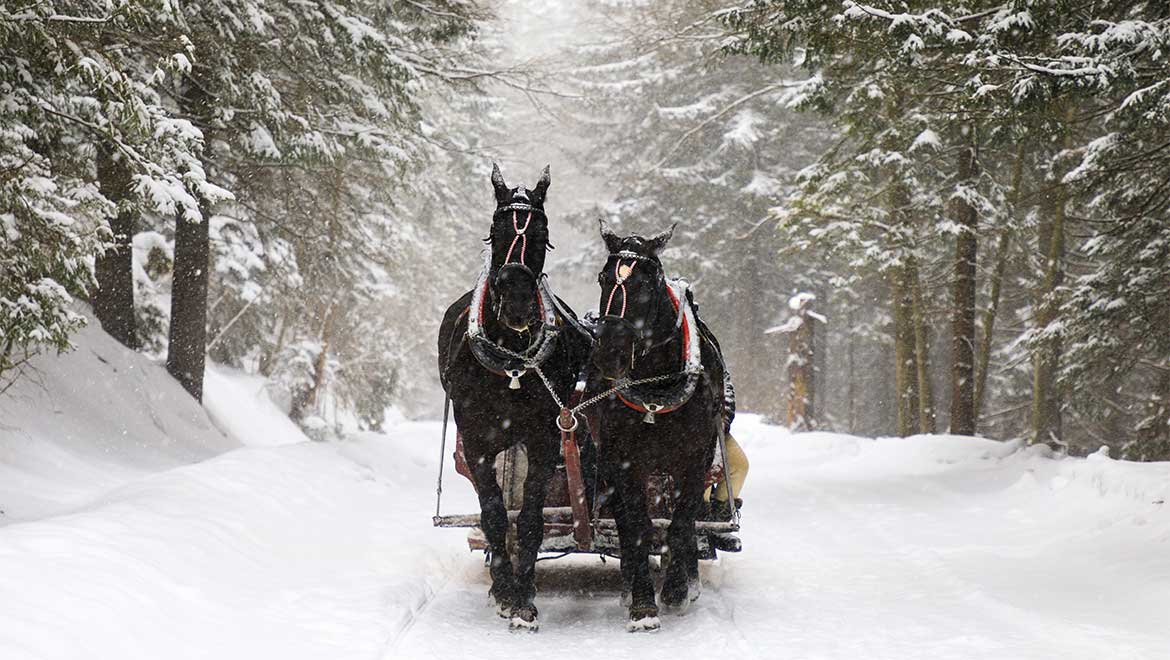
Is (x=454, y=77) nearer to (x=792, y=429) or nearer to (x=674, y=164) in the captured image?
(x=792, y=429)

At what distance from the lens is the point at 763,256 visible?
30547 millimetres

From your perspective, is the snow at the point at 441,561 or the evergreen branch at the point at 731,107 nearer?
the snow at the point at 441,561

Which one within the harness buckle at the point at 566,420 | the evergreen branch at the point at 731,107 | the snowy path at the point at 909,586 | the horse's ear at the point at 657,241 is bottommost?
the snowy path at the point at 909,586

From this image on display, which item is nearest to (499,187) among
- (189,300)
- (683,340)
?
(683,340)

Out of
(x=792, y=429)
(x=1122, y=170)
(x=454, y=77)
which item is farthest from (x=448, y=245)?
(x=1122, y=170)

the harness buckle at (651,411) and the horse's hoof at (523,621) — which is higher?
the harness buckle at (651,411)

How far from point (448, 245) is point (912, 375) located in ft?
75.4

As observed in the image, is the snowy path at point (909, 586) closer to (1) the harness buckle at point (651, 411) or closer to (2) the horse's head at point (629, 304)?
(1) the harness buckle at point (651, 411)

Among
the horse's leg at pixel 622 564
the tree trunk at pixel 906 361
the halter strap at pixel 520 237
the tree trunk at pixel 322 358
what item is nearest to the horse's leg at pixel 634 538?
the horse's leg at pixel 622 564

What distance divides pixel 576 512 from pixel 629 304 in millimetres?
1503

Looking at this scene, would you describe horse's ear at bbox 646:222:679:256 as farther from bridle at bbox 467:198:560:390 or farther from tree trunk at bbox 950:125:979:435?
tree trunk at bbox 950:125:979:435

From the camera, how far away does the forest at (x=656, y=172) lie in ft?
24.9

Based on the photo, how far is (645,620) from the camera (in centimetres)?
562

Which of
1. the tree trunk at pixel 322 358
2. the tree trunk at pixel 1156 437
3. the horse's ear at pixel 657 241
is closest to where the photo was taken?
the horse's ear at pixel 657 241
